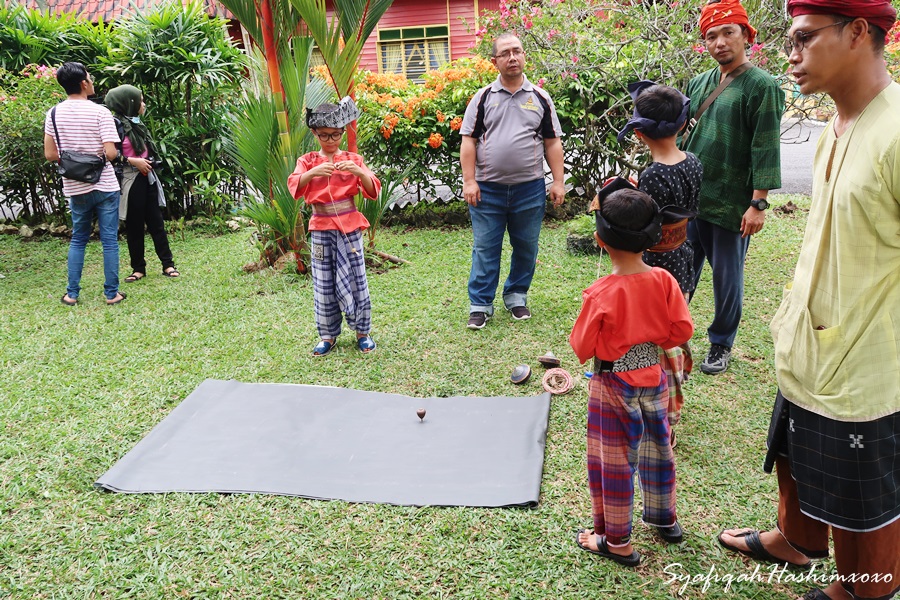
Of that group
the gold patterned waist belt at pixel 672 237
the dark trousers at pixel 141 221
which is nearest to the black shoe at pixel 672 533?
the gold patterned waist belt at pixel 672 237

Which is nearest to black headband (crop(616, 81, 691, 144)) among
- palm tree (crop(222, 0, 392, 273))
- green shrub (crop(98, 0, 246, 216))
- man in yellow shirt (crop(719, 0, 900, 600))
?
man in yellow shirt (crop(719, 0, 900, 600))

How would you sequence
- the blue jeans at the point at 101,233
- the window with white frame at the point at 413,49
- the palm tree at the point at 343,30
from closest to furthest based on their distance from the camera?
the palm tree at the point at 343,30, the blue jeans at the point at 101,233, the window with white frame at the point at 413,49

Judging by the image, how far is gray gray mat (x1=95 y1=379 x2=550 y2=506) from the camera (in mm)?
3090

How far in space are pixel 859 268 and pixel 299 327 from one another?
399 centimetres

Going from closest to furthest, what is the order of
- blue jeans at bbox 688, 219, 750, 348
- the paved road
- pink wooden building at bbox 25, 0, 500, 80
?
blue jeans at bbox 688, 219, 750, 348 → the paved road → pink wooden building at bbox 25, 0, 500, 80

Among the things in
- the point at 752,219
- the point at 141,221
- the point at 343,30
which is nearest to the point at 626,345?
the point at 752,219

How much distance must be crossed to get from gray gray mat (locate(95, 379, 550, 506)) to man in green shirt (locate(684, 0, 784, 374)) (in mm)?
1243

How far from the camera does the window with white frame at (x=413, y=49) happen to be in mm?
17281

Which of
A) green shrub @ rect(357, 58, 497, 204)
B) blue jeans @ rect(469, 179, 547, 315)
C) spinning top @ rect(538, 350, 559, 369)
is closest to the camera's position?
spinning top @ rect(538, 350, 559, 369)

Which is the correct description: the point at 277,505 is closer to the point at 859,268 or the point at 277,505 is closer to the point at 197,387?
the point at 197,387

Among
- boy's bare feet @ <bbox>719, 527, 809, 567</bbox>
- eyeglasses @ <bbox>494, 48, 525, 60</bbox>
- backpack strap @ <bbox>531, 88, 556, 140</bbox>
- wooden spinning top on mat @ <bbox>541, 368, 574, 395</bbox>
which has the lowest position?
wooden spinning top on mat @ <bbox>541, 368, 574, 395</bbox>

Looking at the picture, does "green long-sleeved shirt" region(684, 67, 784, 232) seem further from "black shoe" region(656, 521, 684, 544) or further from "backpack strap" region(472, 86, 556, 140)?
"black shoe" region(656, 521, 684, 544)

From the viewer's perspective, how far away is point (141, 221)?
640cm

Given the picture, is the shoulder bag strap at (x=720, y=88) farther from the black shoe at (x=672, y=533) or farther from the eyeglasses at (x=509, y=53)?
the black shoe at (x=672, y=533)
